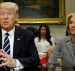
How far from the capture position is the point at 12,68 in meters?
2.70

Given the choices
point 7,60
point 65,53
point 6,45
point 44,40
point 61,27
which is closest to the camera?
point 7,60

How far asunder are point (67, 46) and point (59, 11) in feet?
15.2

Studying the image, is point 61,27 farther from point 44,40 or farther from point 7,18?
point 7,18

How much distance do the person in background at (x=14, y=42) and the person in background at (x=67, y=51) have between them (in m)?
0.30

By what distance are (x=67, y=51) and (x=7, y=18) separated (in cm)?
86

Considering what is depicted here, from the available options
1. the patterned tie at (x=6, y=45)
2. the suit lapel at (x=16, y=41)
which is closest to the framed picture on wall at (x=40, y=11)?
the suit lapel at (x=16, y=41)

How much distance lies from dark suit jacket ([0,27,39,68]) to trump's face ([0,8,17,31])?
6.2 inches

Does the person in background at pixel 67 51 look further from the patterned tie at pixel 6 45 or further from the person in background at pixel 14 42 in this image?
the patterned tie at pixel 6 45

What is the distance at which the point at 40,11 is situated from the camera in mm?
7926

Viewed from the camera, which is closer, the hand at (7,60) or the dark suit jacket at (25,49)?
the hand at (7,60)

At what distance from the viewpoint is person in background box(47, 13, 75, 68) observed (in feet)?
10.1

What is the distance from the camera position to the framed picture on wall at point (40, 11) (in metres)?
7.81

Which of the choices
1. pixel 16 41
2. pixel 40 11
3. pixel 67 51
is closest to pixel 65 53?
pixel 67 51

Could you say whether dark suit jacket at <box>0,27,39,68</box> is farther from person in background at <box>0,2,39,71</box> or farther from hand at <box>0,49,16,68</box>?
hand at <box>0,49,16,68</box>
